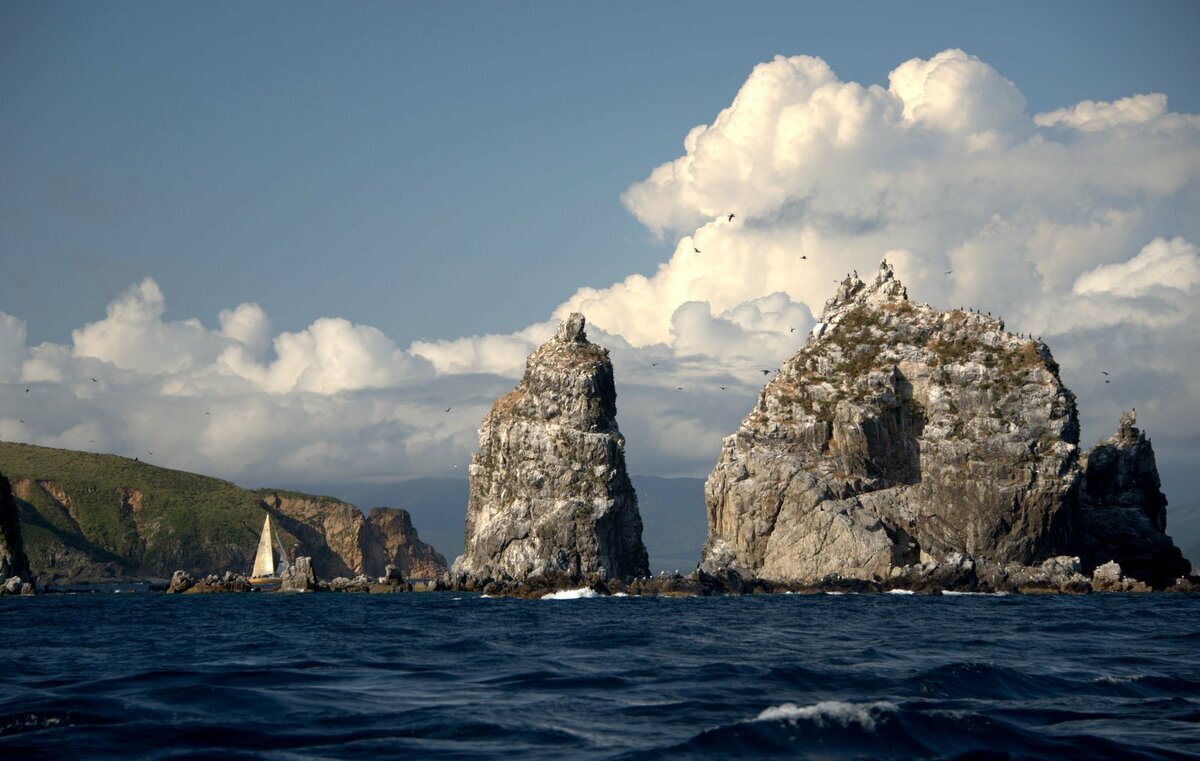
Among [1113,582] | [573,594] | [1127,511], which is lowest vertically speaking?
[1113,582]

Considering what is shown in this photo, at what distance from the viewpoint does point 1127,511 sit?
150 metres

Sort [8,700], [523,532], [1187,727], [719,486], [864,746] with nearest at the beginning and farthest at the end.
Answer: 1. [864,746]
2. [1187,727]
3. [8,700]
4. [719,486]
5. [523,532]

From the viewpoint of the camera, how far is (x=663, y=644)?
58.3 m

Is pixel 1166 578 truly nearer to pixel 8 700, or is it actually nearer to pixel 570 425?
pixel 570 425

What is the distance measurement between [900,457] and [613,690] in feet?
373

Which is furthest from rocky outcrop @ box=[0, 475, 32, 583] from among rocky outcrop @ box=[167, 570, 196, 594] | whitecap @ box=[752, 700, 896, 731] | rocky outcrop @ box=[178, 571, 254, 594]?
whitecap @ box=[752, 700, 896, 731]

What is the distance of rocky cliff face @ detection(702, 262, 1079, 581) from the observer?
135625 millimetres

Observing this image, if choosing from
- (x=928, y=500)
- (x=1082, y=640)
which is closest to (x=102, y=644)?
(x=1082, y=640)

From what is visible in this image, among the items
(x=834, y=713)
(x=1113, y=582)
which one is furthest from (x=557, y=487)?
(x=834, y=713)

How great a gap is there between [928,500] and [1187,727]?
11060 cm

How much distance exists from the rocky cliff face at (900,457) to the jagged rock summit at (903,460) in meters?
0.17

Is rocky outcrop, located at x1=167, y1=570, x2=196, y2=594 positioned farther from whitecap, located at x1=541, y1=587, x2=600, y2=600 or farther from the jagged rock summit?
the jagged rock summit

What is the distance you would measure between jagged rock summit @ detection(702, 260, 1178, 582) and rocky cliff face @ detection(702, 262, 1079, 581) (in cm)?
17

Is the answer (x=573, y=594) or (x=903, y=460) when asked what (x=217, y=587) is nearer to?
(x=573, y=594)
